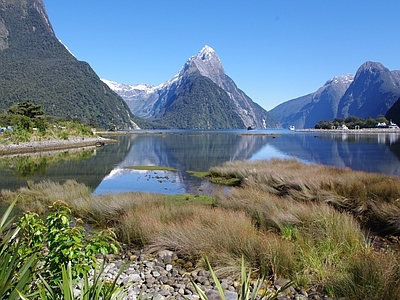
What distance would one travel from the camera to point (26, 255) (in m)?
4.50

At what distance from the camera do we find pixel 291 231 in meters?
8.35

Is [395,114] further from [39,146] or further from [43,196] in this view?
[43,196]

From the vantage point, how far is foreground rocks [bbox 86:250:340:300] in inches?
234

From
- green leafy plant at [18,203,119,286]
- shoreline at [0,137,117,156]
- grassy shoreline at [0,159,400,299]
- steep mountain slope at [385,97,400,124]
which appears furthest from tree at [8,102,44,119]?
steep mountain slope at [385,97,400,124]

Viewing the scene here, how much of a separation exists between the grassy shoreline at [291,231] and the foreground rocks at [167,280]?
272 mm

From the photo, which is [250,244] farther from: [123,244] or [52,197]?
[52,197]

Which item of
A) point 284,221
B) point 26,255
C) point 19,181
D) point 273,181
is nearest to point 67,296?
point 26,255

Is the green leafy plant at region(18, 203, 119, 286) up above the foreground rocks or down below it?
above

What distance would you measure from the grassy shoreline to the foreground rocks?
27 centimetres

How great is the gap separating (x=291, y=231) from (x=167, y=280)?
3.25m

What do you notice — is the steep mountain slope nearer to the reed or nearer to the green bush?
the reed

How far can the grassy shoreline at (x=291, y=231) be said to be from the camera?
6000mm

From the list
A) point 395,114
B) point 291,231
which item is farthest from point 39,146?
point 395,114

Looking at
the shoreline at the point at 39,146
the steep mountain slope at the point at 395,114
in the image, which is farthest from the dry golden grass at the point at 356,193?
the steep mountain slope at the point at 395,114
